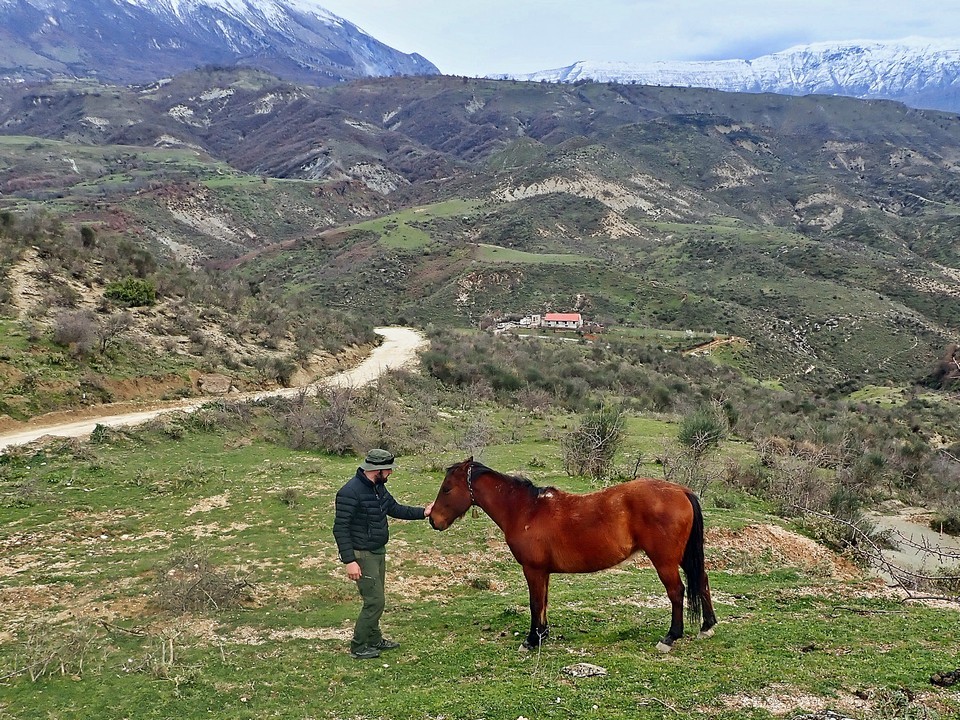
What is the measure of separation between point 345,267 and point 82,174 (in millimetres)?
96770

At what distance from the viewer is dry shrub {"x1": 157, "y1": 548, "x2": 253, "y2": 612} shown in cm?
946

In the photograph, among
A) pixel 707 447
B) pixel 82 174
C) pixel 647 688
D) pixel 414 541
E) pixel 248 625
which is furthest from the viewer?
pixel 82 174

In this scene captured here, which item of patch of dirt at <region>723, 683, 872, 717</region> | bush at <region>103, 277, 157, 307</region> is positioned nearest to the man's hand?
patch of dirt at <region>723, 683, 872, 717</region>

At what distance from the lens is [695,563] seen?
7.06 m

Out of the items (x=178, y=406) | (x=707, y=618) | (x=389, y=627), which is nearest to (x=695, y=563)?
(x=707, y=618)

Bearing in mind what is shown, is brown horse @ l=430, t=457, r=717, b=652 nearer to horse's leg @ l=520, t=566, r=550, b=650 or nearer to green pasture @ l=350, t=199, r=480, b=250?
horse's leg @ l=520, t=566, r=550, b=650

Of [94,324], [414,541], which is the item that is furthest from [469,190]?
[414,541]

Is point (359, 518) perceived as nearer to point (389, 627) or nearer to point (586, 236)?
point (389, 627)

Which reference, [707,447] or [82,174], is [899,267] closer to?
[707,447]

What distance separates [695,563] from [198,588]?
7444 mm

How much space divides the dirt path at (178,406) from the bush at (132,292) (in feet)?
28.0

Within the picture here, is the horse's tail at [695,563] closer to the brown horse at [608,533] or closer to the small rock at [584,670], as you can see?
the brown horse at [608,533]

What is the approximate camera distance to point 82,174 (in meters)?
149

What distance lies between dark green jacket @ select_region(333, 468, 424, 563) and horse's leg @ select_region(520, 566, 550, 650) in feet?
6.06
